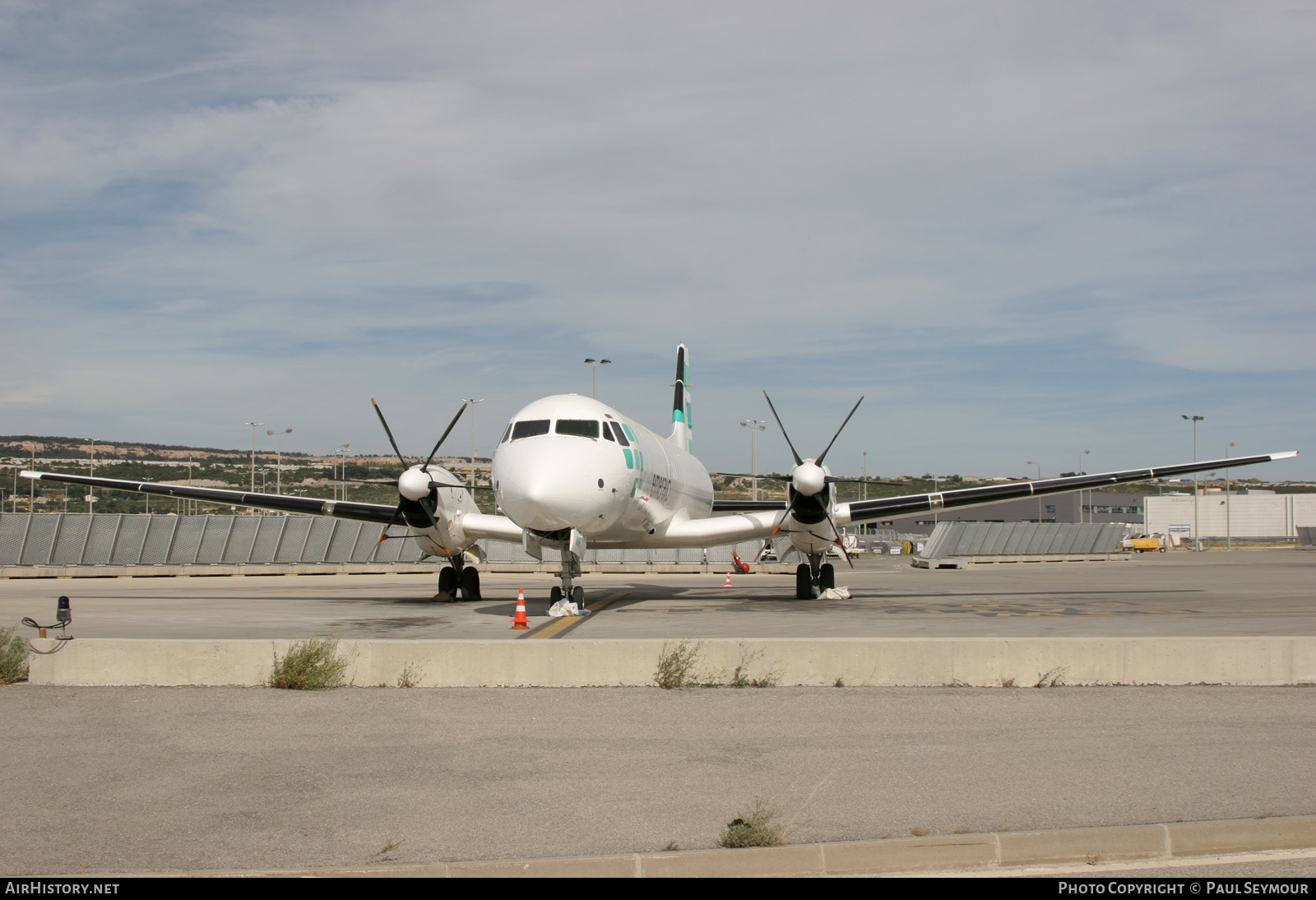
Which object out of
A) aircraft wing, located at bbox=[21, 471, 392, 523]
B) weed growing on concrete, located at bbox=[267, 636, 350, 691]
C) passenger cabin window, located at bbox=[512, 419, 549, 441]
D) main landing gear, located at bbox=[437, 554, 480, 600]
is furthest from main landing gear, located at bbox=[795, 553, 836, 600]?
weed growing on concrete, located at bbox=[267, 636, 350, 691]

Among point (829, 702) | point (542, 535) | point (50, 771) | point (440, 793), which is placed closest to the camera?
point (440, 793)

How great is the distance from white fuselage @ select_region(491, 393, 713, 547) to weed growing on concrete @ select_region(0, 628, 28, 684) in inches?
299

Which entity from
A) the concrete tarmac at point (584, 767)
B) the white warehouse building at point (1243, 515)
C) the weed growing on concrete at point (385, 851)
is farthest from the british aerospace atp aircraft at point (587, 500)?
the white warehouse building at point (1243, 515)

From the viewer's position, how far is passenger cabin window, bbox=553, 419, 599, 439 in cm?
1773

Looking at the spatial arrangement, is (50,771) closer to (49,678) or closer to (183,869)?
(183,869)

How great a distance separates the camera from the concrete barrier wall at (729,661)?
32.9ft

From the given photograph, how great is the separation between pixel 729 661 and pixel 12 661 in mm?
7396

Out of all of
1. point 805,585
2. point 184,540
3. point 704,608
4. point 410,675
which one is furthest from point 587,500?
point 184,540

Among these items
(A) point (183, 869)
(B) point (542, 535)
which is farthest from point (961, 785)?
(B) point (542, 535)

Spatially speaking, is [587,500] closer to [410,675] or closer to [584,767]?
[410,675]

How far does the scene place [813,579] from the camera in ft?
77.8

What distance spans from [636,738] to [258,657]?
4421 mm

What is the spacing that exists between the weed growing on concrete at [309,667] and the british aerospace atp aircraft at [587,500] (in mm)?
6507

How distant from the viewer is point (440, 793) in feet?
21.2
